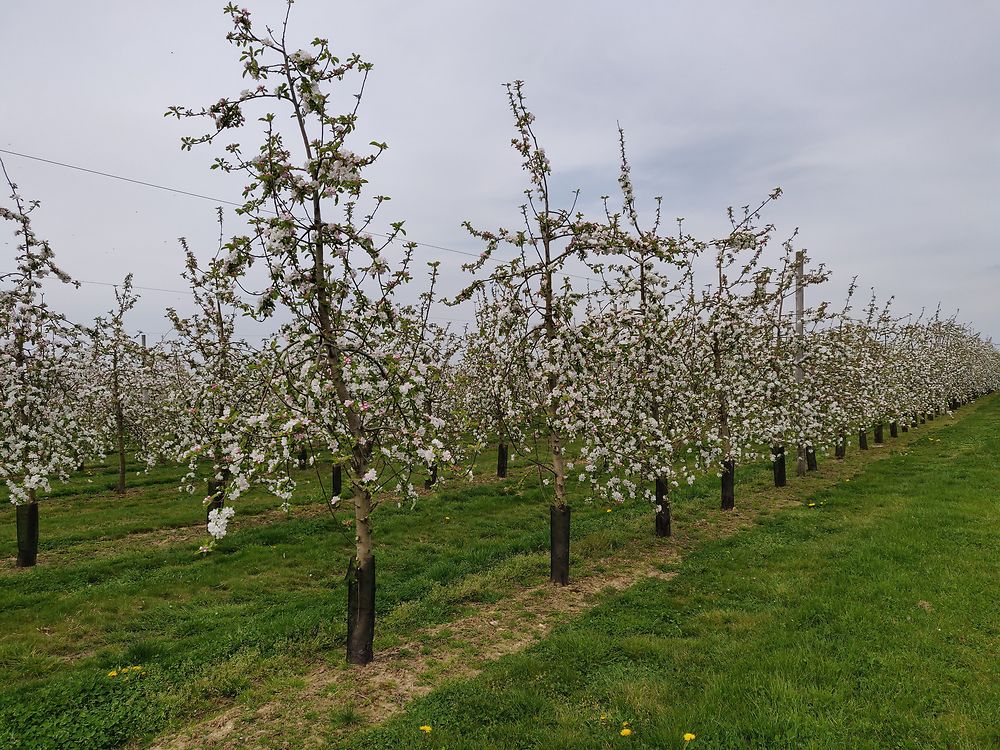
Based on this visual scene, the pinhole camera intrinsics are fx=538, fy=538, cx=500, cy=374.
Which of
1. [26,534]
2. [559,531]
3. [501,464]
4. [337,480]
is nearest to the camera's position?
[559,531]

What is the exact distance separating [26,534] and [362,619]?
31.0 feet

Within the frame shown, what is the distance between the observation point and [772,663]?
254 inches

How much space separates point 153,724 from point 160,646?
2.18m

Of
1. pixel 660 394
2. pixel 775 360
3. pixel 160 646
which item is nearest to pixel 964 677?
pixel 660 394

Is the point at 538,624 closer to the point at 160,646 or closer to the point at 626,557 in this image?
the point at 626,557

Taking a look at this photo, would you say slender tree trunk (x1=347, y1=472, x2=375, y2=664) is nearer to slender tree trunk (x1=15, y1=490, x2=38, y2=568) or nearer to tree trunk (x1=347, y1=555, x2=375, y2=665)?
tree trunk (x1=347, y1=555, x2=375, y2=665)

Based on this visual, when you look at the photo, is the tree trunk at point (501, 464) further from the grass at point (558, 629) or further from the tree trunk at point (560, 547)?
the tree trunk at point (560, 547)

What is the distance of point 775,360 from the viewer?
17906 millimetres

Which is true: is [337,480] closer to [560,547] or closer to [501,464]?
[501,464]

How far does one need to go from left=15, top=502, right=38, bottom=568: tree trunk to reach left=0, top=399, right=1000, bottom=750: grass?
1.01 ft

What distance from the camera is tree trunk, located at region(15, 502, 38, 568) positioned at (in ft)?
37.9

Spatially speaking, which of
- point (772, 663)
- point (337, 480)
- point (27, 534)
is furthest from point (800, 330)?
point (27, 534)

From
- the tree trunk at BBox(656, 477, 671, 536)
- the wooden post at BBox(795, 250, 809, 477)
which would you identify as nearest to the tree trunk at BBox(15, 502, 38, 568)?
the tree trunk at BBox(656, 477, 671, 536)

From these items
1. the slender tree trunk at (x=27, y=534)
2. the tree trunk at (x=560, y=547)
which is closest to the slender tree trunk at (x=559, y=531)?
the tree trunk at (x=560, y=547)
